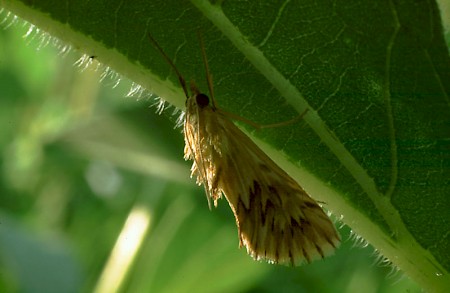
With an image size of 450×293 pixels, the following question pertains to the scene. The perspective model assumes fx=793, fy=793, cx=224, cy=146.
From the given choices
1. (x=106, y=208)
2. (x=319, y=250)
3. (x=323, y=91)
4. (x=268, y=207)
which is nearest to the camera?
(x=323, y=91)

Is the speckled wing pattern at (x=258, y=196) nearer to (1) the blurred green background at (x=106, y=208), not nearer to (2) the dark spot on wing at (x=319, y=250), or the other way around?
(2) the dark spot on wing at (x=319, y=250)

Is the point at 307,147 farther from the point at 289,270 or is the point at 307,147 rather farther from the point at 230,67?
the point at 289,270

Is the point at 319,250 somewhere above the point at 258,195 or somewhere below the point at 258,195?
below

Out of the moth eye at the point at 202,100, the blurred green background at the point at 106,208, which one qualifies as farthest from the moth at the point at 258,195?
the blurred green background at the point at 106,208

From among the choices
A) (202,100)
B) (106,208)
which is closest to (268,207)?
(202,100)

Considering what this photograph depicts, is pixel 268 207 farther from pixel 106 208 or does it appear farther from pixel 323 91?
pixel 106 208

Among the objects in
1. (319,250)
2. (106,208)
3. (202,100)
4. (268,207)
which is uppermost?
(106,208)

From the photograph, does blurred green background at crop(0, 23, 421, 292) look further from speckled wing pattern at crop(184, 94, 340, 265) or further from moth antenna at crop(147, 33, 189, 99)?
moth antenna at crop(147, 33, 189, 99)
